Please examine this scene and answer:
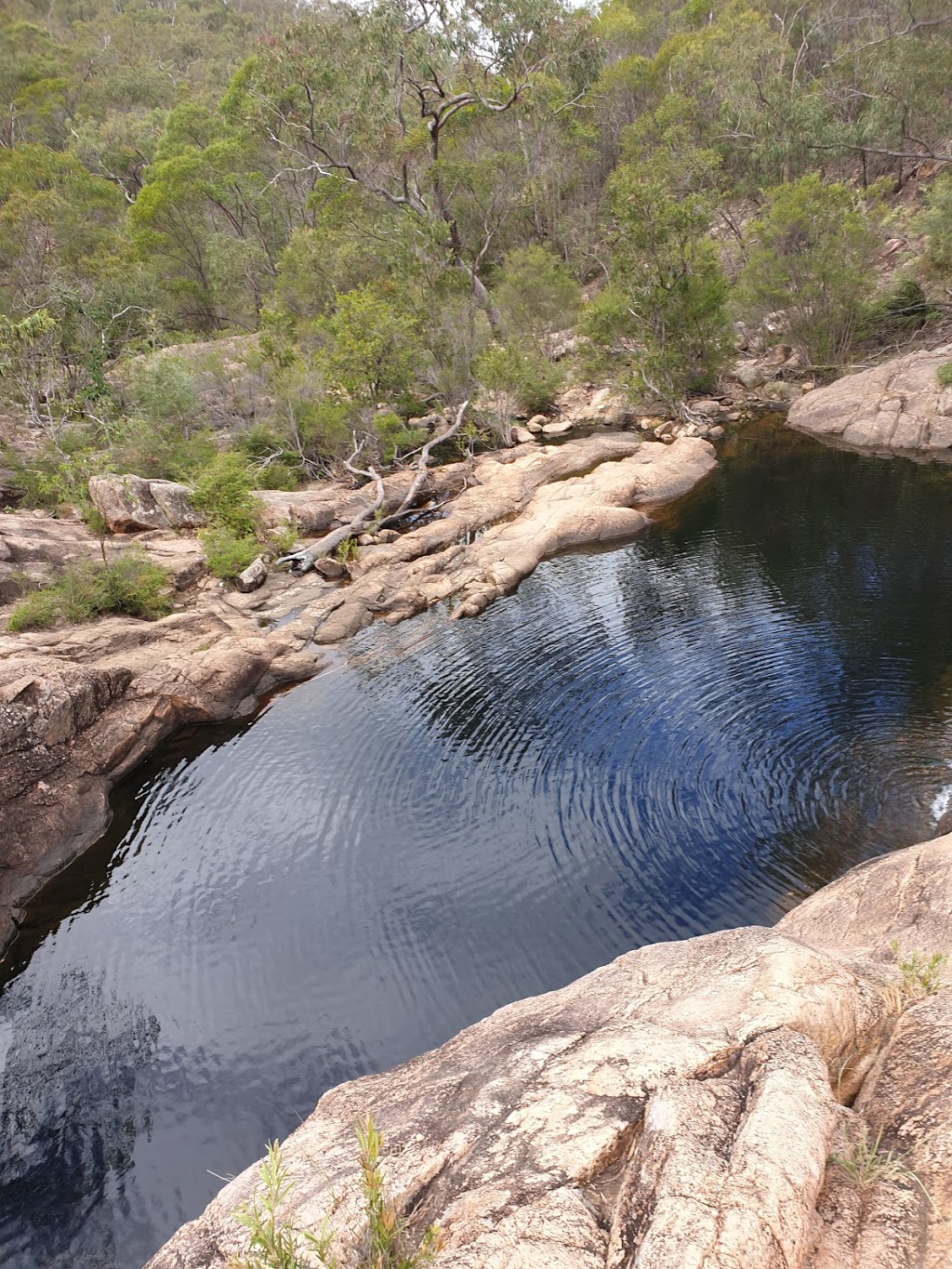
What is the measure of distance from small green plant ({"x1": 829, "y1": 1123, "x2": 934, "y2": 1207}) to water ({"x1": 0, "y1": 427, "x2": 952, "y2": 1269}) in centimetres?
572

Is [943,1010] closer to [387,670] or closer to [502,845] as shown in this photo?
[502,845]

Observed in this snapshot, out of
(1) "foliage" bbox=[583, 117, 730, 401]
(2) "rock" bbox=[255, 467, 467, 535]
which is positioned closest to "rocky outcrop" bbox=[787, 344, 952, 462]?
(1) "foliage" bbox=[583, 117, 730, 401]

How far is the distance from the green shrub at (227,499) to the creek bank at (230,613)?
1.29 m

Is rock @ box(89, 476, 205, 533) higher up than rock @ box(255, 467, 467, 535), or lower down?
higher up

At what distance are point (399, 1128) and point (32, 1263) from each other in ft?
18.1

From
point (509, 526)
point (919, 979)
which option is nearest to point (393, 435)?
point (509, 526)

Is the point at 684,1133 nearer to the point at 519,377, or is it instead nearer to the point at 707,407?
the point at 519,377

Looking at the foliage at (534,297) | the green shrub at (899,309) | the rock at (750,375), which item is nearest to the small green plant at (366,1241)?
the green shrub at (899,309)

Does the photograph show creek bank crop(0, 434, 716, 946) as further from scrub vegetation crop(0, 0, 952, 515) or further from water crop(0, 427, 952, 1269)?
scrub vegetation crop(0, 0, 952, 515)

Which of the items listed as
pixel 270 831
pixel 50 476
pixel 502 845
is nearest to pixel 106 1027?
pixel 270 831

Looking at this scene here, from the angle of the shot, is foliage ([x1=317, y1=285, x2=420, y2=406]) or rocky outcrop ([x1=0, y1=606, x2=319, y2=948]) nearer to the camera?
rocky outcrop ([x1=0, y1=606, x2=319, y2=948])

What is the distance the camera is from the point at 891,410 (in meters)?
27.2

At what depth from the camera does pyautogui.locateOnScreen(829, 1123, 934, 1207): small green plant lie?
11.9ft

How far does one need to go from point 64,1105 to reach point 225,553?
16.3 meters
